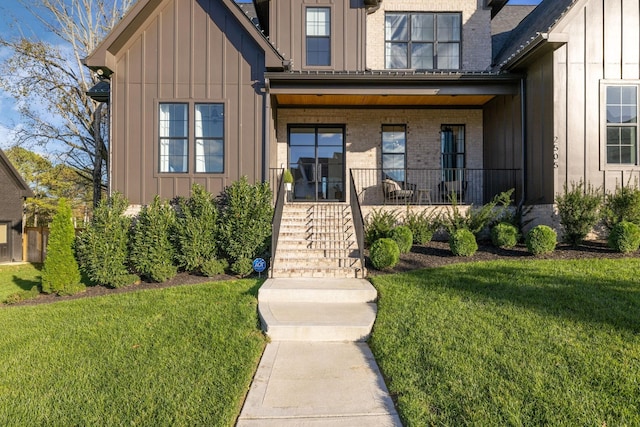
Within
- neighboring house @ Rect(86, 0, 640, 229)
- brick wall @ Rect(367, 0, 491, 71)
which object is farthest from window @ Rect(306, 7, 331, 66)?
brick wall @ Rect(367, 0, 491, 71)

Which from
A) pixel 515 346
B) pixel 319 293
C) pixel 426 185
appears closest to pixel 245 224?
pixel 319 293

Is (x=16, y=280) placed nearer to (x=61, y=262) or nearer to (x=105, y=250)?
(x=61, y=262)

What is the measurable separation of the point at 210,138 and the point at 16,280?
7.54m

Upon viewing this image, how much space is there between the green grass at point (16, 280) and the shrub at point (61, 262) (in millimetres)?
1546

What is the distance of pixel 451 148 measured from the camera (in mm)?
11359

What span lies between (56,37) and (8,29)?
1.78 meters

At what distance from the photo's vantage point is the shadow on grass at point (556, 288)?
4367mm

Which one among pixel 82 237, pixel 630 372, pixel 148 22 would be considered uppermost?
pixel 148 22

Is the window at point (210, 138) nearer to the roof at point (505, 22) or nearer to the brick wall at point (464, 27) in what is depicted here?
the brick wall at point (464, 27)

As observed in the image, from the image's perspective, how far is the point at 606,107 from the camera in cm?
813

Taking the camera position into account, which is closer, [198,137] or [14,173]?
[198,137]

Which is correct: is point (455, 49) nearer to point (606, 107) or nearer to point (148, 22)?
point (606, 107)

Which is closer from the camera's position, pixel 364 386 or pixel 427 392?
pixel 427 392

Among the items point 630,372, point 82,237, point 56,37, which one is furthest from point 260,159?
point 56,37
